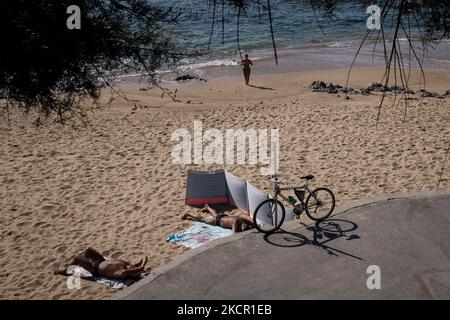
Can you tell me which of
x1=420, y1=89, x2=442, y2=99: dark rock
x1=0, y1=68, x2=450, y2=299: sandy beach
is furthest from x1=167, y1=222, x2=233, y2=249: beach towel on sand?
x1=420, y1=89, x2=442, y2=99: dark rock

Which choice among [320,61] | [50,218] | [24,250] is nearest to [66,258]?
[24,250]

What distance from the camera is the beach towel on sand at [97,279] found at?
6.30 meters

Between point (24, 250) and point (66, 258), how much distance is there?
84 cm

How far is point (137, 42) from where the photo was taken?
4898mm

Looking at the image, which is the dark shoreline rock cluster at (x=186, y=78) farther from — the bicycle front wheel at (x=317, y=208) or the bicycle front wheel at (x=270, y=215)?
the bicycle front wheel at (x=270, y=215)

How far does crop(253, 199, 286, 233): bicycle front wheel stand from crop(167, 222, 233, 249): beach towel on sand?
0.61 m

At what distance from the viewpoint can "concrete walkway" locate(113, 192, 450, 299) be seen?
5430mm

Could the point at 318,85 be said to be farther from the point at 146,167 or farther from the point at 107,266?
the point at 107,266

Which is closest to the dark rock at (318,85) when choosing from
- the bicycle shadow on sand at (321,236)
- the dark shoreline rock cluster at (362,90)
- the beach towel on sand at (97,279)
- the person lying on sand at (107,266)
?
the dark shoreline rock cluster at (362,90)

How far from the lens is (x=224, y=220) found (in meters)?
7.76

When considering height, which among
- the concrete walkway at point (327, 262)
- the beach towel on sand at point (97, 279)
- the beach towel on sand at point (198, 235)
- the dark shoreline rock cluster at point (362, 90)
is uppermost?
the dark shoreline rock cluster at point (362, 90)

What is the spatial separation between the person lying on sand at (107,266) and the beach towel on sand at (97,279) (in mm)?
47

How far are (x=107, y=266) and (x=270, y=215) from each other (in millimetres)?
2433

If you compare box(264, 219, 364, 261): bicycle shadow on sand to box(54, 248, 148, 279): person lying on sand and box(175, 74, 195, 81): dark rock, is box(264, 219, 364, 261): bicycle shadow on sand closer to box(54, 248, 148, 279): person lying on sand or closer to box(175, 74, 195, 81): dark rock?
box(54, 248, 148, 279): person lying on sand
